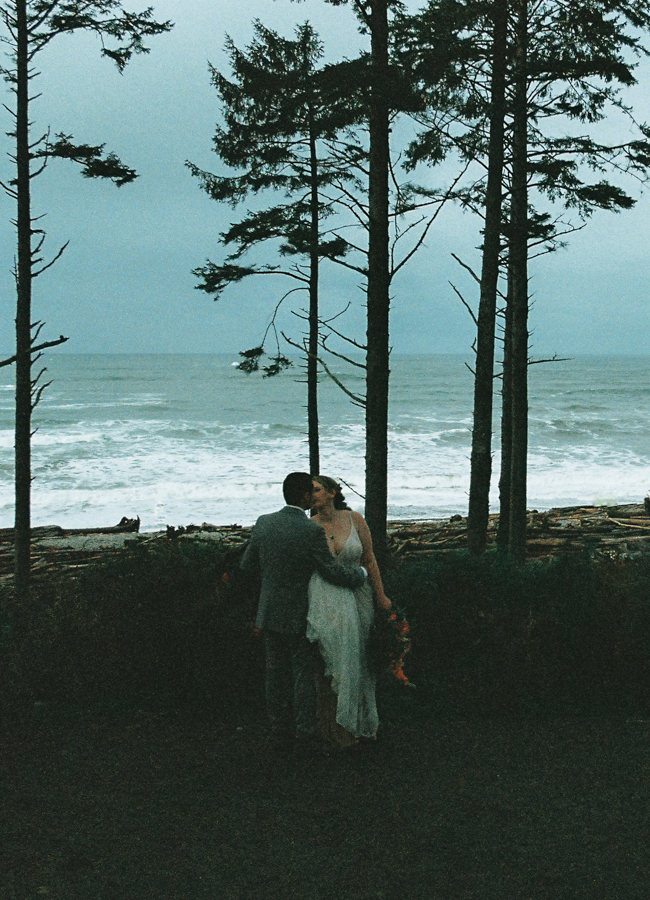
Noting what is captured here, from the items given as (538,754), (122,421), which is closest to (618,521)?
(538,754)

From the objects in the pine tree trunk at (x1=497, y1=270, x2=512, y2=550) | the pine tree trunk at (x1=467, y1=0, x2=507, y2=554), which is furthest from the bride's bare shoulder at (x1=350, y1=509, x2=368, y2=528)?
the pine tree trunk at (x1=497, y1=270, x2=512, y2=550)

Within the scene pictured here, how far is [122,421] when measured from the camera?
51.9 meters

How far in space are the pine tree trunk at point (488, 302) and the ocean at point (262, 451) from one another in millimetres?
1989

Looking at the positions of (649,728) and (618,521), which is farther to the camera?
(618,521)

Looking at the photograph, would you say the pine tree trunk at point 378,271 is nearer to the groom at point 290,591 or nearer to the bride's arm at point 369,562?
the bride's arm at point 369,562

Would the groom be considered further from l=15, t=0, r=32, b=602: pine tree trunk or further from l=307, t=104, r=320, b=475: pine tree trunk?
l=307, t=104, r=320, b=475: pine tree trunk

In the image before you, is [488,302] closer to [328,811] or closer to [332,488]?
[332,488]

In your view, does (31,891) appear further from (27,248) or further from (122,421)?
(122,421)

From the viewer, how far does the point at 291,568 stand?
5.20 meters

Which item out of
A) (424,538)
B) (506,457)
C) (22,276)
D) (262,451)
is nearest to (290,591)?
(22,276)

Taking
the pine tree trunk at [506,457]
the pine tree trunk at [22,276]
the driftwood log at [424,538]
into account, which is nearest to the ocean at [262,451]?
the driftwood log at [424,538]

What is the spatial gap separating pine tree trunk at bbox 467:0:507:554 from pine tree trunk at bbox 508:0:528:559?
404 millimetres

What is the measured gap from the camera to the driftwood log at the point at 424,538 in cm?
1338

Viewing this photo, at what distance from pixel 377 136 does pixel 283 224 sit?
598 centimetres
